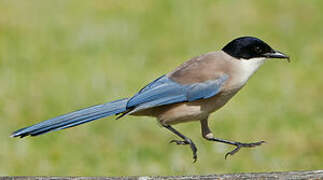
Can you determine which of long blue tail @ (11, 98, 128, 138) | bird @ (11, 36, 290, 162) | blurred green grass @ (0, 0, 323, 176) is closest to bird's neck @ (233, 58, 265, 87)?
bird @ (11, 36, 290, 162)

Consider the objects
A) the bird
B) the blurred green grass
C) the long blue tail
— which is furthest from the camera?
the blurred green grass

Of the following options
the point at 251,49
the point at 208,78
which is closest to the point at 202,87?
the point at 208,78

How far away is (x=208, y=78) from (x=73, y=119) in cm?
87

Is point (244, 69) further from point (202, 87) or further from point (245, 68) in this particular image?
point (202, 87)

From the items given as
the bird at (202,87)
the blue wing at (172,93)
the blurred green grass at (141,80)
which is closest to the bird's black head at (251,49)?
the bird at (202,87)

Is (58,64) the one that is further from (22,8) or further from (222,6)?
(222,6)

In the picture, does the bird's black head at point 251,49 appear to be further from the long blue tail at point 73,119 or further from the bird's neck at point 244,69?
the long blue tail at point 73,119

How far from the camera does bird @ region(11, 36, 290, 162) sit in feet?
14.2

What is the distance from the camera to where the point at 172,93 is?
4.46 metres

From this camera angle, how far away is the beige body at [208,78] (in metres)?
4.36

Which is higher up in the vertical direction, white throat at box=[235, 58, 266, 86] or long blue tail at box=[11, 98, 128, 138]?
white throat at box=[235, 58, 266, 86]

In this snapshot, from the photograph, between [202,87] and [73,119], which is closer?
[73,119]

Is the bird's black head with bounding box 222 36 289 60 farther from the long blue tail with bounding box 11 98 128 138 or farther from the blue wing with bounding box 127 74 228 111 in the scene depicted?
the long blue tail with bounding box 11 98 128 138

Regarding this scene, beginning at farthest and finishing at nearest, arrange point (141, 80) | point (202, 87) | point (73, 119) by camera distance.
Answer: point (141, 80) → point (202, 87) → point (73, 119)
